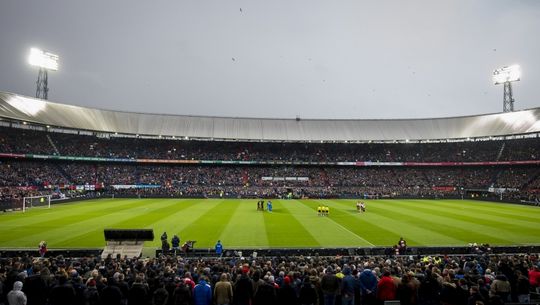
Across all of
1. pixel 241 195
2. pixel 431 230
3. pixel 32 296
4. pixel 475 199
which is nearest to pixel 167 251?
pixel 32 296

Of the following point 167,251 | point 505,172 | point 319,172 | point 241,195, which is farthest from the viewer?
A: point 319,172

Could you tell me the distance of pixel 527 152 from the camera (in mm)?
69750

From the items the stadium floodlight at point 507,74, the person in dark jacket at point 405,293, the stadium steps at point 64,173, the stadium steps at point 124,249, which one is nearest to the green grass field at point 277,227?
the stadium steps at point 124,249

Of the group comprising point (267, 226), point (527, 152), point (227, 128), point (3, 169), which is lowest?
point (267, 226)

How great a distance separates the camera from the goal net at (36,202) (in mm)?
43600

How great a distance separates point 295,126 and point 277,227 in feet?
206

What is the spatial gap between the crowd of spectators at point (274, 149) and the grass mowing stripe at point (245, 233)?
1857 inches

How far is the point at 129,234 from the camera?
63.7 ft

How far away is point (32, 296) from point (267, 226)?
2240 centimetres

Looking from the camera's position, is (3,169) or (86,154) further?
(86,154)

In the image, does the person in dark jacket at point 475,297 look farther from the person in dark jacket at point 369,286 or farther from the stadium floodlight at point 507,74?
the stadium floodlight at point 507,74

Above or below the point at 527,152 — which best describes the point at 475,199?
below

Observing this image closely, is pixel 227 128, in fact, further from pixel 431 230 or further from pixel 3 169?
pixel 431 230

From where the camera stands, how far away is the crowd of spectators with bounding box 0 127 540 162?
229 ft
